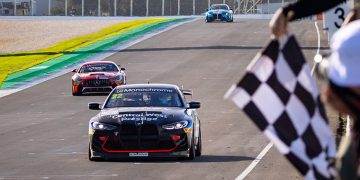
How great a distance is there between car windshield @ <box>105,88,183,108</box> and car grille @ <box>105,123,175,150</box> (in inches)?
42.7

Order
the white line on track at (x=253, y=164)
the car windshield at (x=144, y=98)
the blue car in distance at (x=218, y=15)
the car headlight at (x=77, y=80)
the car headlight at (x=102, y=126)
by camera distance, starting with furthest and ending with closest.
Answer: the blue car in distance at (x=218, y=15)
the car headlight at (x=77, y=80)
the car windshield at (x=144, y=98)
the car headlight at (x=102, y=126)
the white line on track at (x=253, y=164)

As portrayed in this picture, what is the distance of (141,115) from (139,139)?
42cm

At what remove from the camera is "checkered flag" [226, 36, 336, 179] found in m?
3.83

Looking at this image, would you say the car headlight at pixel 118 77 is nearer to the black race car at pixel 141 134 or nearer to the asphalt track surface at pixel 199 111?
the asphalt track surface at pixel 199 111

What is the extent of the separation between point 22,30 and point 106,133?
6281 centimetres

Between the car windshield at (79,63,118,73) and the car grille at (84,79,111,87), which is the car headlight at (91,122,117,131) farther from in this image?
the car windshield at (79,63,118,73)

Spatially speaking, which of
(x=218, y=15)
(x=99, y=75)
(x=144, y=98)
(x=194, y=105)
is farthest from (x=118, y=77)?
(x=218, y=15)

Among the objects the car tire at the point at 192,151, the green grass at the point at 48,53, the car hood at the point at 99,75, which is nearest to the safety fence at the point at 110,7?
the green grass at the point at 48,53

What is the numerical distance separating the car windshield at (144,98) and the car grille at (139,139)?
108 centimetres

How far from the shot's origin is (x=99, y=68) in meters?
38.7

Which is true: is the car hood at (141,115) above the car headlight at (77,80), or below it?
above

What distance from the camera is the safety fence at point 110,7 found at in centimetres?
10988

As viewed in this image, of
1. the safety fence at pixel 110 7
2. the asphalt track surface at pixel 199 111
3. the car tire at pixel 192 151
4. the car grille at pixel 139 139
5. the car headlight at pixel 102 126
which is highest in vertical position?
the car headlight at pixel 102 126

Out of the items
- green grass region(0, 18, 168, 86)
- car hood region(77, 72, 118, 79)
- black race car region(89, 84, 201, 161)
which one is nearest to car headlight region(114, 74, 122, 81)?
car hood region(77, 72, 118, 79)
